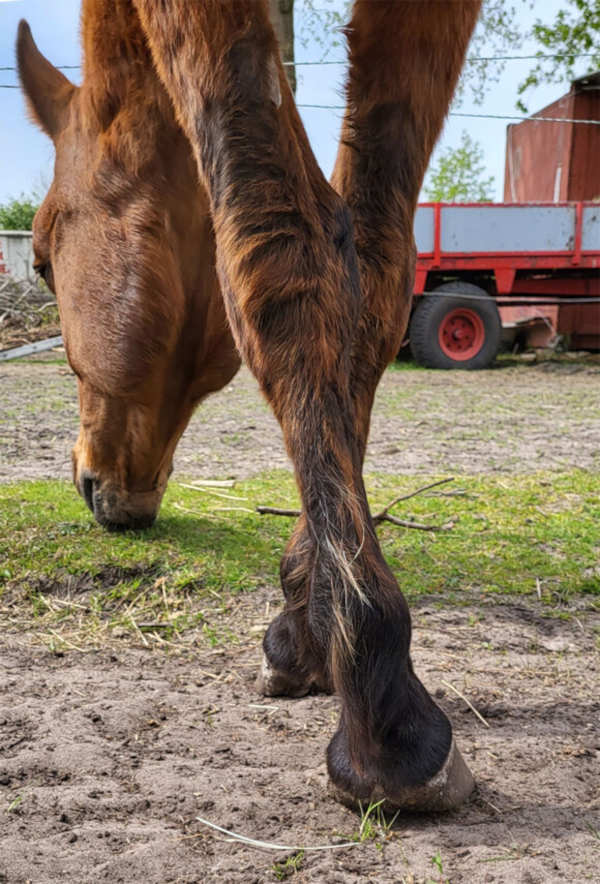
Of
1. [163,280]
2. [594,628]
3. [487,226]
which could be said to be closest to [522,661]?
[594,628]

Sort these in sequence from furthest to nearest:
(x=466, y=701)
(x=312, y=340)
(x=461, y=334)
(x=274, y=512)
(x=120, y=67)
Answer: (x=461, y=334)
(x=274, y=512)
(x=120, y=67)
(x=466, y=701)
(x=312, y=340)

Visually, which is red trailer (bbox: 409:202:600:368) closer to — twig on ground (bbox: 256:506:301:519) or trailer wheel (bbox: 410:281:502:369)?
trailer wheel (bbox: 410:281:502:369)

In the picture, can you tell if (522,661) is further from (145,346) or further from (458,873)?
(145,346)

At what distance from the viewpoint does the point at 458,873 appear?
4.01 feet

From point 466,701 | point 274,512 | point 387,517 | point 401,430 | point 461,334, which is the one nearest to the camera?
point 466,701

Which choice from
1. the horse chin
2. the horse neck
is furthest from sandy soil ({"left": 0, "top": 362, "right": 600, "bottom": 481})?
the horse neck

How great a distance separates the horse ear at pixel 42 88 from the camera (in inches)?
104

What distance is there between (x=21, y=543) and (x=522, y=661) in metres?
1.76

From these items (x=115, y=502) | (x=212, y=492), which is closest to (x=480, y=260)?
(x=212, y=492)

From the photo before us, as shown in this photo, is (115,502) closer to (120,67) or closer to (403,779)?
(120,67)

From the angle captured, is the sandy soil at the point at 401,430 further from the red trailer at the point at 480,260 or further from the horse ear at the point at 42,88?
the horse ear at the point at 42,88

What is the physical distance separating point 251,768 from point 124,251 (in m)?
1.48

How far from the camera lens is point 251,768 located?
1.58 meters

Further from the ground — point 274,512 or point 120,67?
point 120,67
